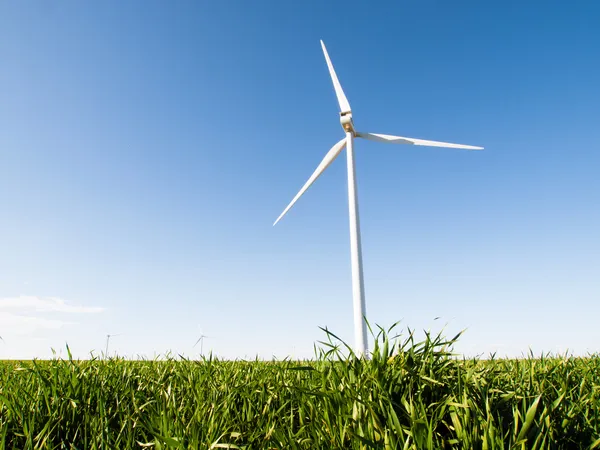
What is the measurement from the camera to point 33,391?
5.61 m

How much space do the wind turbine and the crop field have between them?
1168 cm

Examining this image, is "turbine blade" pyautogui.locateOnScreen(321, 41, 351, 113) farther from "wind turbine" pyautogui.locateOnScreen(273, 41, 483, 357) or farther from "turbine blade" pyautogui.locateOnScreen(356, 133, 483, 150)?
"turbine blade" pyautogui.locateOnScreen(356, 133, 483, 150)

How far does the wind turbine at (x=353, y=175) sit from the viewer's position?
58.7ft

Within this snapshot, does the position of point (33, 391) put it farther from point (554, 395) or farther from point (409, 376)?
point (554, 395)

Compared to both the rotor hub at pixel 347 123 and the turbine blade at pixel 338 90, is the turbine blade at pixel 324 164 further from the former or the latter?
the turbine blade at pixel 338 90

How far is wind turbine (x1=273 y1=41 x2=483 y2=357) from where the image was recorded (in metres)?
17.9

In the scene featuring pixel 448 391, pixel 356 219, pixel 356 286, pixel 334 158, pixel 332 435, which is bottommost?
pixel 332 435

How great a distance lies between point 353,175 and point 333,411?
16891mm

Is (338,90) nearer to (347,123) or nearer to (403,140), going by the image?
(347,123)

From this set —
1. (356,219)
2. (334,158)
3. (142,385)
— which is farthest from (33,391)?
(334,158)

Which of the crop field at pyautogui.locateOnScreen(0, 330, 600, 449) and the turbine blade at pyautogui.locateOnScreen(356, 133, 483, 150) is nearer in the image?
the crop field at pyautogui.locateOnScreen(0, 330, 600, 449)

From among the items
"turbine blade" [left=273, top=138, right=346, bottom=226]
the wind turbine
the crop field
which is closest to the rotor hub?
the wind turbine

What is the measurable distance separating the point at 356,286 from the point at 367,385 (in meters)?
14.0

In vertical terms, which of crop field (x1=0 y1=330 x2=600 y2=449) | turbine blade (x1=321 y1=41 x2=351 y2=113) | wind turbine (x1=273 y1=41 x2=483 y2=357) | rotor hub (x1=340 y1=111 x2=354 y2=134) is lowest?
crop field (x1=0 y1=330 x2=600 y2=449)
